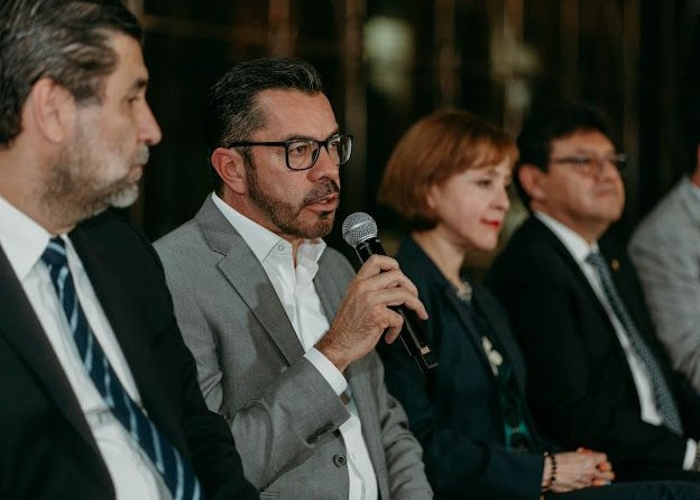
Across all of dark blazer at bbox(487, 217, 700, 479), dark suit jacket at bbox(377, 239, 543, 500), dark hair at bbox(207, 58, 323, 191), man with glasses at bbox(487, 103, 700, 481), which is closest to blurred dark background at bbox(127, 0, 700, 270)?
man with glasses at bbox(487, 103, 700, 481)

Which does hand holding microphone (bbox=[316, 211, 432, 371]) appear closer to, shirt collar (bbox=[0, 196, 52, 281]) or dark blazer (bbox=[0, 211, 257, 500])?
dark blazer (bbox=[0, 211, 257, 500])

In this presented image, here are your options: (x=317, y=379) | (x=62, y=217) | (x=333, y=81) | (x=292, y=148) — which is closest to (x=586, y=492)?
(x=317, y=379)

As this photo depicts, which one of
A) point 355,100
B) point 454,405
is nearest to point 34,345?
point 454,405

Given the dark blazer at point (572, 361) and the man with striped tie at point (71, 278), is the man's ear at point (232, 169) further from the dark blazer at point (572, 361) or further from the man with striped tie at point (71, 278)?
the dark blazer at point (572, 361)

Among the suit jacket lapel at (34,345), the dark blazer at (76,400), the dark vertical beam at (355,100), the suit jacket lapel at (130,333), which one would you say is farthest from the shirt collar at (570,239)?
the dark vertical beam at (355,100)

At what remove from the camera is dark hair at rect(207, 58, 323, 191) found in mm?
2371

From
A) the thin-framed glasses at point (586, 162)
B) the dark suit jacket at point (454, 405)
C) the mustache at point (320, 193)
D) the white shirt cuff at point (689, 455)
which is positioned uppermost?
the mustache at point (320, 193)

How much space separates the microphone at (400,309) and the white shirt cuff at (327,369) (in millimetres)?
156

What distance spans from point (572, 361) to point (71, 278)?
1.76m

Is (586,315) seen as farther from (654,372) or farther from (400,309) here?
(400,309)

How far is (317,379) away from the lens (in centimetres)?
208

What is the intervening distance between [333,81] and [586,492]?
417 cm

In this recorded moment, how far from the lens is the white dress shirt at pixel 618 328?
3.22m

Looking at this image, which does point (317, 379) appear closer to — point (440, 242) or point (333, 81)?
point (440, 242)
